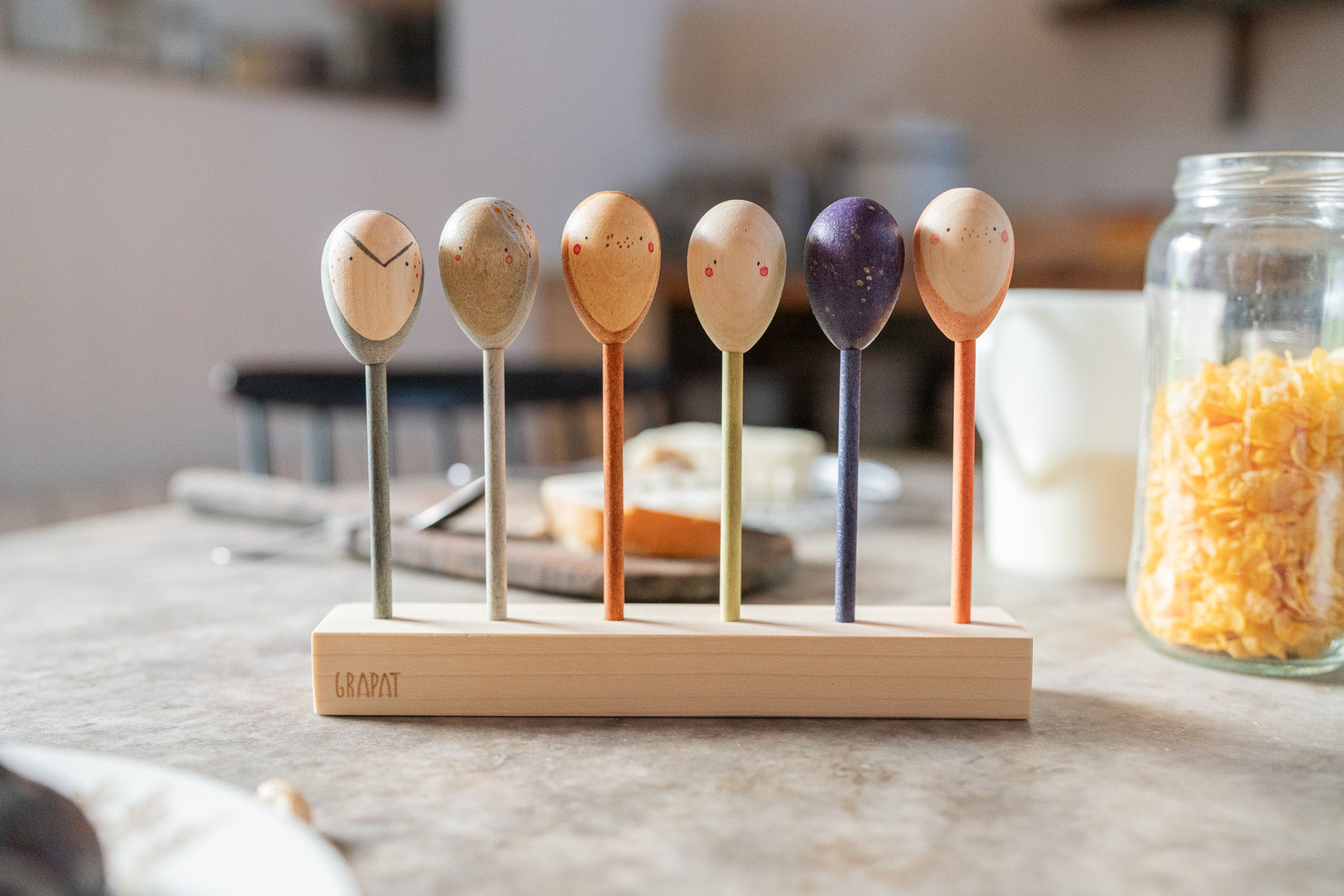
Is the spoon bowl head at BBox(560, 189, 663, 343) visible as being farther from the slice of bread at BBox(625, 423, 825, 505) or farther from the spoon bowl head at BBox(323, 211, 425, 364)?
the slice of bread at BBox(625, 423, 825, 505)

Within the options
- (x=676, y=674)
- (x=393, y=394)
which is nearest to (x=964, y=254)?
(x=676, y=674)

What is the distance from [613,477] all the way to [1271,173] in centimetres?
34

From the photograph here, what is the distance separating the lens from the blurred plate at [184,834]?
10.7 inches

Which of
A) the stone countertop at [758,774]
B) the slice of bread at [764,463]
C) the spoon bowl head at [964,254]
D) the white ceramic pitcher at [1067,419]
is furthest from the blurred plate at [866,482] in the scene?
the spoon bowl head at [964,254]

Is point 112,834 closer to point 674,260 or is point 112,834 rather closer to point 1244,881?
point 1244,881

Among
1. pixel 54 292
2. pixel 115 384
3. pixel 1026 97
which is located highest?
pixel 1026 97

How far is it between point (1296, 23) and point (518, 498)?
2.44m

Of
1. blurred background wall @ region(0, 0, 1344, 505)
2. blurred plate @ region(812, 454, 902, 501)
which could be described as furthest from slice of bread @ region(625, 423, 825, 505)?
blurred background wall @ region(0, 0, 1344, 505)

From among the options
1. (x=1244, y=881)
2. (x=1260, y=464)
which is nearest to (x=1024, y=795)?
(x=1244, y=881)

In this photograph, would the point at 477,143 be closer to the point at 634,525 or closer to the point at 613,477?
the point at 634,525

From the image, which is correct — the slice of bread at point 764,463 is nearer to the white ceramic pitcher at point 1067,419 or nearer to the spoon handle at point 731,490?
the white ceramic pitcher at point 1067,419

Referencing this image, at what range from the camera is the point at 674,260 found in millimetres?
2408

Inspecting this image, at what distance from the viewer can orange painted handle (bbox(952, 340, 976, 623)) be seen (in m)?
0.46

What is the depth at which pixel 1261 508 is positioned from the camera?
0.48m
